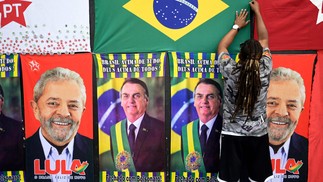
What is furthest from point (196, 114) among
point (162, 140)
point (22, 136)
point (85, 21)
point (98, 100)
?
point (22, 136)

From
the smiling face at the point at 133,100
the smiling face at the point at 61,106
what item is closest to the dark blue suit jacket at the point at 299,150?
the smiling face at the point at 133,100

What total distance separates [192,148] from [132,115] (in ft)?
2.32

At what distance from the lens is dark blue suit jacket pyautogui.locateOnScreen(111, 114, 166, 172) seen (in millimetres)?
3576

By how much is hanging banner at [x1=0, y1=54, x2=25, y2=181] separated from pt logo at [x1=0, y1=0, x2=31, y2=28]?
365 mm

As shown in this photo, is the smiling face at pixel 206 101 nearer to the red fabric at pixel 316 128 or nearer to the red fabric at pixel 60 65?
the red fabric at pixel 316 128

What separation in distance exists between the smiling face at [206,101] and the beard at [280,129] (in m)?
0.57

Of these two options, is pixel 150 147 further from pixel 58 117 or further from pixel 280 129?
pixel 280 129

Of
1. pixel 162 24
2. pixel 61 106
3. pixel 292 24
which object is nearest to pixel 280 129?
pixel 292 24

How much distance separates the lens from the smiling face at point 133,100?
11.7 feet

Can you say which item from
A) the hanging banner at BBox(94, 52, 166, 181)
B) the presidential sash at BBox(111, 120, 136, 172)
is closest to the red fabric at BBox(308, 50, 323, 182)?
the hanging banner at BBox(94, 52, 166, 181)

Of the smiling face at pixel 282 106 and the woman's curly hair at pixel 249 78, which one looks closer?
the woman's curly hair at pixel 249 78

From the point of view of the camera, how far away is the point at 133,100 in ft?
11.7

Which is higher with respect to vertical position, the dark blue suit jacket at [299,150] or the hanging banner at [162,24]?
the hanging banner at [162,24]

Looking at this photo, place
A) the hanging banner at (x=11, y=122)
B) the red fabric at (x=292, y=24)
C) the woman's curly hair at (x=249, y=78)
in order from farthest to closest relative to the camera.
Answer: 1. the hanging banner at (x=11, y=122)
2. the red fabric at (x=292, y=24)
3. the woman's curly hair at (x=249, y=78)
